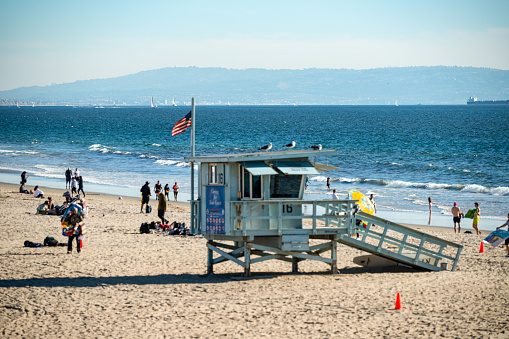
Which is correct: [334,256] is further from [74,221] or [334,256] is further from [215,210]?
[74,221]

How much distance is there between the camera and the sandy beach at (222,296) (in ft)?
41.5

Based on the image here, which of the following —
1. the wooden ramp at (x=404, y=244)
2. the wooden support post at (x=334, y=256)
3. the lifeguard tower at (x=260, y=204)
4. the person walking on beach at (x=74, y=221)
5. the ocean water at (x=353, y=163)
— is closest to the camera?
the lifeguard tower at (x=260, y=204)

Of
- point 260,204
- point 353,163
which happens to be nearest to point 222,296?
point 260,204

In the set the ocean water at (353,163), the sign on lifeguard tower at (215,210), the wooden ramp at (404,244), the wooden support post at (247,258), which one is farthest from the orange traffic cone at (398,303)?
the ocean water at (353,163)

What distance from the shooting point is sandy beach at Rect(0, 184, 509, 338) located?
12.6m

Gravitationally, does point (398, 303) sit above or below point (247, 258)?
below

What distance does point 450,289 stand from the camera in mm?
15766

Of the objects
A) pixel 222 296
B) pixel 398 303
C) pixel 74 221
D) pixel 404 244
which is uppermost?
pixel 74 221

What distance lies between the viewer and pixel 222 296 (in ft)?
49.6

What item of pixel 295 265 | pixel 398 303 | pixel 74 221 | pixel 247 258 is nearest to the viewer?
pixel 398 303

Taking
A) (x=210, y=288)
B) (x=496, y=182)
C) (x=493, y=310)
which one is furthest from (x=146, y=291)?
(x=496, y=182)

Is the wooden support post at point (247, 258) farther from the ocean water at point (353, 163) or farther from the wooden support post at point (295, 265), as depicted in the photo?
the ocean water at point (353, 163)

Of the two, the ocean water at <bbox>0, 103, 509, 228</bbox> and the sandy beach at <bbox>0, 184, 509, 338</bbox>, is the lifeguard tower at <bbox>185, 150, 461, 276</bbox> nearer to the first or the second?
the sandy beach at <bbox>0, 184, 509, 338</bbox>

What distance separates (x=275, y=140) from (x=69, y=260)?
7885cm
